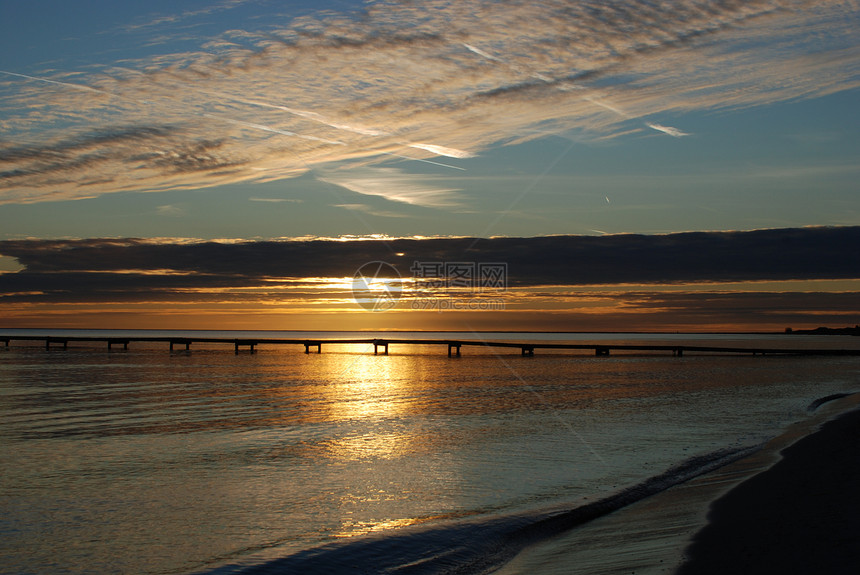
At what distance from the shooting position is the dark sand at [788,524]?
8.30 meters

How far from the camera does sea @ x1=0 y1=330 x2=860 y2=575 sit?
400 inches

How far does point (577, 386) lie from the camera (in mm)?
44562

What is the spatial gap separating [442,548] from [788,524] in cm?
532

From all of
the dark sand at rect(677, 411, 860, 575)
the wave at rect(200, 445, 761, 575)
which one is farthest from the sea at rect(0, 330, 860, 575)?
the dark sand at rect(677, 411, 860, 575)

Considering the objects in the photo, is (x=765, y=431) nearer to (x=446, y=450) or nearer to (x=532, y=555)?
(x=446, y=450)

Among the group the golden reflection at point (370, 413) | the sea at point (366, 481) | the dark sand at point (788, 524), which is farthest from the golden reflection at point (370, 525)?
the golden reflection at point (370, 413)

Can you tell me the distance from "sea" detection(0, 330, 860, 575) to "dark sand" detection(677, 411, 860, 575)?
493 mm

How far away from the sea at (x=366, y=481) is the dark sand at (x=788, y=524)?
493 millimetres

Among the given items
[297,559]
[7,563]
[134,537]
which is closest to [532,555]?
[297,559]

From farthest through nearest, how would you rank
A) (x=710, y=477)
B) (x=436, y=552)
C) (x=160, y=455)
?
(x=160, y=455) → (x=710, y=477) → (x=436, y=552)

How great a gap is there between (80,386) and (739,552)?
134ft

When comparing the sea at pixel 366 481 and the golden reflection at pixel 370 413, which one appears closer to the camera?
the sea at pixel 366 481

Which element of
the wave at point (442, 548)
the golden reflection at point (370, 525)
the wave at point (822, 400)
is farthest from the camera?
the wave at point (822, 400)

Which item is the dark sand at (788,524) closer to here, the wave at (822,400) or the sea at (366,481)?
the sea at (366,481)
